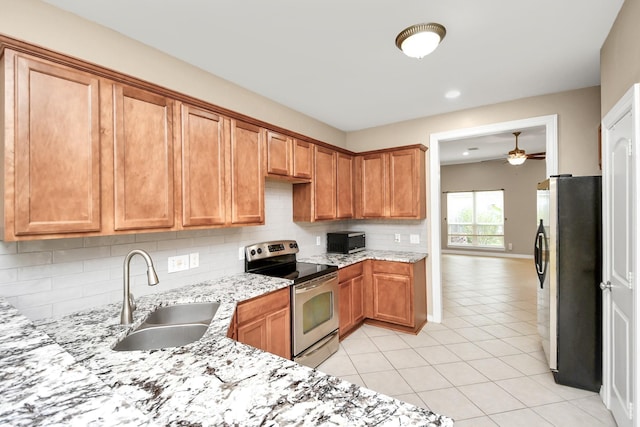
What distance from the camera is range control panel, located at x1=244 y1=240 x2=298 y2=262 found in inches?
112

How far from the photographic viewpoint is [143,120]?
181 centimetres

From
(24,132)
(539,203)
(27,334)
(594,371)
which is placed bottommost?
(594,371)

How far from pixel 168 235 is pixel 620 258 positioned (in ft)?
10.3

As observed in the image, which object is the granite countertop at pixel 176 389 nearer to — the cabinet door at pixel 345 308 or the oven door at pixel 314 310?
the oven door at pixel 314 310

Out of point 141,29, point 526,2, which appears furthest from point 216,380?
point 526,2

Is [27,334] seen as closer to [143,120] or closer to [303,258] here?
[143,120]

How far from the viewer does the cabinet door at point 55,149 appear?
1355 millimetres

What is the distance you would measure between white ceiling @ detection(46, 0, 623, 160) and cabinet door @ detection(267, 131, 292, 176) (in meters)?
0.55

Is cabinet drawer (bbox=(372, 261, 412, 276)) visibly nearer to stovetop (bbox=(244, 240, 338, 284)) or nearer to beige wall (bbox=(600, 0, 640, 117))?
stovetop (bbox=(244, 240, 338, 284))

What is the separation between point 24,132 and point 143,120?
1.88 feet

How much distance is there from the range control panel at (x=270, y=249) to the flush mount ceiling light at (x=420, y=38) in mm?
2141

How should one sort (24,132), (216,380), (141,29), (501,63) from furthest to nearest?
Answer: (501,63) → (141,29) → (24,132) → (216,380)

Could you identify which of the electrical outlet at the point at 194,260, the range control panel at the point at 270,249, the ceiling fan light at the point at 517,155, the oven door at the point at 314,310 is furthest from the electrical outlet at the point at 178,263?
the ceiling fan light at the point at 517,155

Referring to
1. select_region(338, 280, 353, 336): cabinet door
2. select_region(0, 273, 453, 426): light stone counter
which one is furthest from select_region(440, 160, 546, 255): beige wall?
select_region(0, 273, 453, 426): light stone counter
